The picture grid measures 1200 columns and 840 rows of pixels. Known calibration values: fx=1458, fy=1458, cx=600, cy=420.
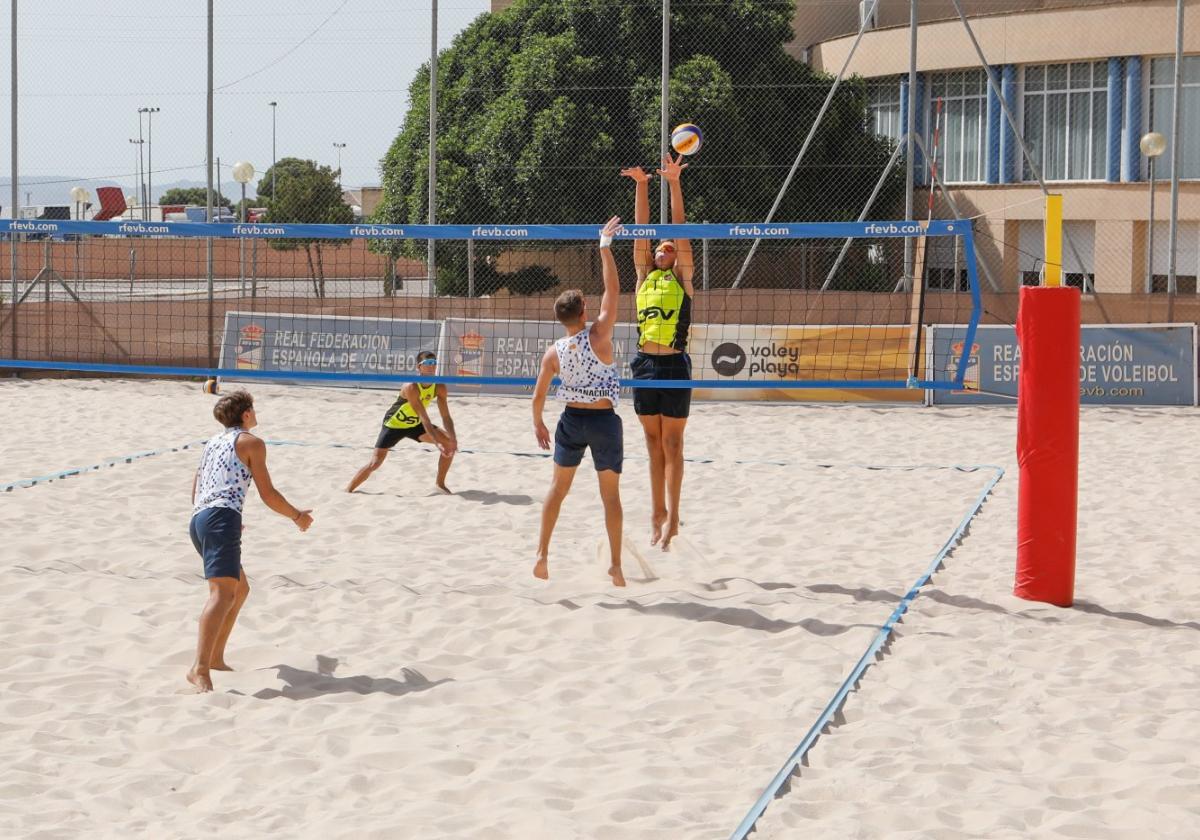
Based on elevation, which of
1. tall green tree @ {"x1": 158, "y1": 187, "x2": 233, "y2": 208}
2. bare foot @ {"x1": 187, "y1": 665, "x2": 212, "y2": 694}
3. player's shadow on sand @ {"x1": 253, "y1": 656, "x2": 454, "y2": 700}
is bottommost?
player's shadow on sand @ {"x1": 253, "y1": 656, "x2": 454, "y2": 700}

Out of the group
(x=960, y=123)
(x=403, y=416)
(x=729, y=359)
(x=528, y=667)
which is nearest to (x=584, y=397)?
(x=528, y=667)

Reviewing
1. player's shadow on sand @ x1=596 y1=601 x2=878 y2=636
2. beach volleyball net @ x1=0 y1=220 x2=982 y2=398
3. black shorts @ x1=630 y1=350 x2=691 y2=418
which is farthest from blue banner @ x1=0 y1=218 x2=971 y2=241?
beach volleyball net @ x1=0 y1=220 x2=982 y2=398

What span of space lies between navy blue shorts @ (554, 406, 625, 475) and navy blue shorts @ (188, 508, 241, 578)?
5.47ft

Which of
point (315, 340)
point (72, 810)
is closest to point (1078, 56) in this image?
point (315, 340)

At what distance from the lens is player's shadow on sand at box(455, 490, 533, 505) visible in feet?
28.7

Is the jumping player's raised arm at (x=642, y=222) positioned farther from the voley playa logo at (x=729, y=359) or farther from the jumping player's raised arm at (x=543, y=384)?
the voley playa logo at (x=729, y=359)

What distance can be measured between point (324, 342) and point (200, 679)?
10.5m

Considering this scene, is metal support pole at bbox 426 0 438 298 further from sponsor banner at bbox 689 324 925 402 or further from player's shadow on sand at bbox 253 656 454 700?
player's shadow on sand at bbox 253 656 454 700

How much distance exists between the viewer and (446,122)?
2098 centimetres

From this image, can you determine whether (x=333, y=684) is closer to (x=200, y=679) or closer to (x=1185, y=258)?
(x=200, y=679)

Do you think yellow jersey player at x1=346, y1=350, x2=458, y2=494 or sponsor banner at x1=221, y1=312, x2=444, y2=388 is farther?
sponsor banner at x1=221, y1=312, x2=444, y2=388


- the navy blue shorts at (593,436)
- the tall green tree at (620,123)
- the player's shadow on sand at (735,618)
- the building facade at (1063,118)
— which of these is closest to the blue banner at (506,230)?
the navy blue shorts at (593,436)

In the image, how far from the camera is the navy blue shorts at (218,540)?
5090 millimetres

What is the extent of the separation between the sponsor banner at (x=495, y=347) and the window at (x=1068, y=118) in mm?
12323
